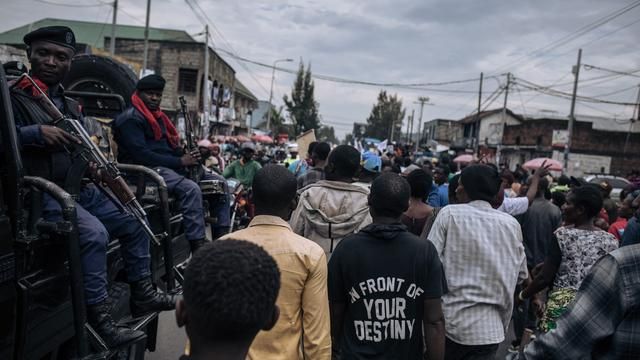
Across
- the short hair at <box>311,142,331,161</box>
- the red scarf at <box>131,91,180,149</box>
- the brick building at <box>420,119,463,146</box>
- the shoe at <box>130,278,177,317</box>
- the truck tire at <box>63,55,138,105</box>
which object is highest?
the brick building at <box>420,119,463,146</box>

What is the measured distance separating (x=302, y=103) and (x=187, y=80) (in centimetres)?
2282

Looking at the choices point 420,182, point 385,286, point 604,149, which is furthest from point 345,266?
point 604,149

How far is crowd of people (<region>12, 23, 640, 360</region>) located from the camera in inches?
60.6

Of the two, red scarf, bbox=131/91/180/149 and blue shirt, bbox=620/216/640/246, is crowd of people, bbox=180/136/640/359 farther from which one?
red scarf, bbox=131/91/180/149

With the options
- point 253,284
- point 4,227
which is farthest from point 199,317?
point 4,227

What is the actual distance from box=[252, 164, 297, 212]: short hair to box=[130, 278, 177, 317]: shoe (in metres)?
1.60

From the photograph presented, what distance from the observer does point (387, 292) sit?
2764mm

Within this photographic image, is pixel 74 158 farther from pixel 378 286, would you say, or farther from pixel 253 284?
pixel 253 284

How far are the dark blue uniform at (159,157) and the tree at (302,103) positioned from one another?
178 feet

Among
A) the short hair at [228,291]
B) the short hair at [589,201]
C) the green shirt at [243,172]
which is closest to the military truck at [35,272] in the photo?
the short hair at [228,291]

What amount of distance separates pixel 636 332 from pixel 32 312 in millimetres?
2576

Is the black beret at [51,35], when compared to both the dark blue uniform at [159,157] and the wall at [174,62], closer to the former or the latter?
the dark blue uniform at [159,157]

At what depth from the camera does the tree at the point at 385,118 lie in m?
86.5

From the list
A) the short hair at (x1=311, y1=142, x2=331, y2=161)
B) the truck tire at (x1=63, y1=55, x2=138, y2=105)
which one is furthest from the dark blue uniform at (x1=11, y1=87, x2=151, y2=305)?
the short hair at (x1=311, y1=142, x2=331, y2=161)
